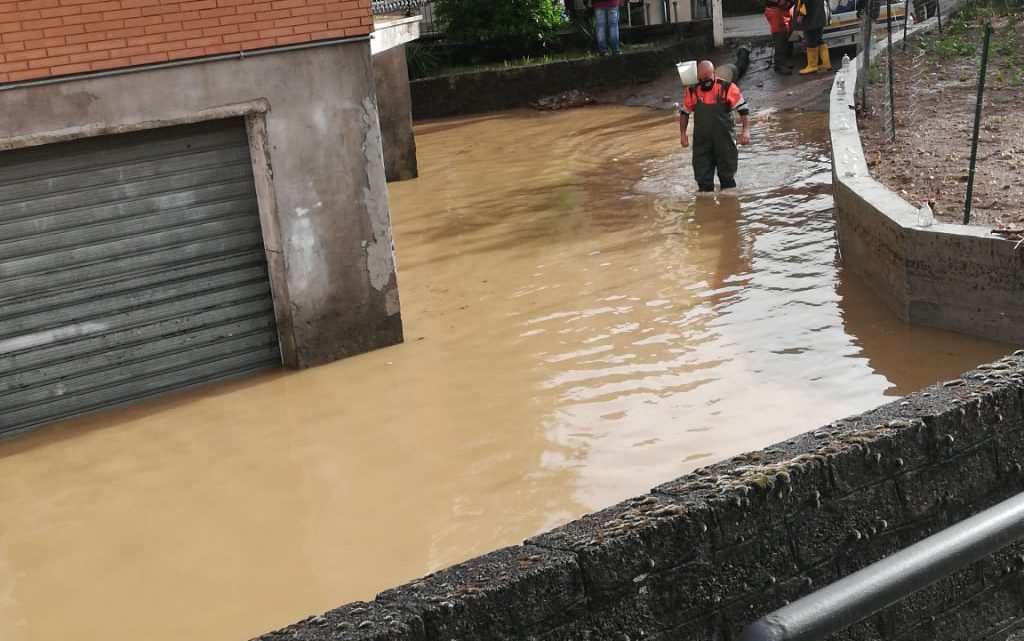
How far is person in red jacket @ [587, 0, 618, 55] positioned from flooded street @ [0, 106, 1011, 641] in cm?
1280

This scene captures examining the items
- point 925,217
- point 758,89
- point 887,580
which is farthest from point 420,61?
point 887,580

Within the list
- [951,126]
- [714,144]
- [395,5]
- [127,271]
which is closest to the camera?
[127,271]

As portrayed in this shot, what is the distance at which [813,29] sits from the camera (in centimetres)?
2219

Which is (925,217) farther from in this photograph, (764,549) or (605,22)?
(605,22)

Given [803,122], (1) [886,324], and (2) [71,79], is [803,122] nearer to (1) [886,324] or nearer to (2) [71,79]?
(1) [886,324]

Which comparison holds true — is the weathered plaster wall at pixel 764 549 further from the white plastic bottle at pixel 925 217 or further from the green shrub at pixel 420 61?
the green shrub at pixel 420 61

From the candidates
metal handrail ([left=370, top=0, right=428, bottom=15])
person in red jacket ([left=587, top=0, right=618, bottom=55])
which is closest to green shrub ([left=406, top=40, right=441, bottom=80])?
metal handrail ([left=370, top=0, right=428, bottom=15])

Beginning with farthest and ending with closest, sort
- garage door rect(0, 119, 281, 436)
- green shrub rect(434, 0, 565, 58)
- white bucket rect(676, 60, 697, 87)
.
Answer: green shrub rect(434, 0, 565, 58)
white bucket rect(676, 60, 697, 87)
garage door rect(0, 119, 281, 436)

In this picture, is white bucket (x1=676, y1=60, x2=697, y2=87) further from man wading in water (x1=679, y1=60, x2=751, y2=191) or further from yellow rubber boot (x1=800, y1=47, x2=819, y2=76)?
yellow rubber boot (x1=800, y1=47, x2=819, y2=76)

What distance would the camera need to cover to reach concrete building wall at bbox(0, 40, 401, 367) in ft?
31.7

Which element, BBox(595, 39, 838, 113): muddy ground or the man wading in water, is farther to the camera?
BBox(595, 39, 838, 113): muddy ground

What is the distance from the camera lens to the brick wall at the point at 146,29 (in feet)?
29.7

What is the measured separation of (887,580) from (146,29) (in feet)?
27.3

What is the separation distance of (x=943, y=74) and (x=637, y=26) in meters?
11.2
